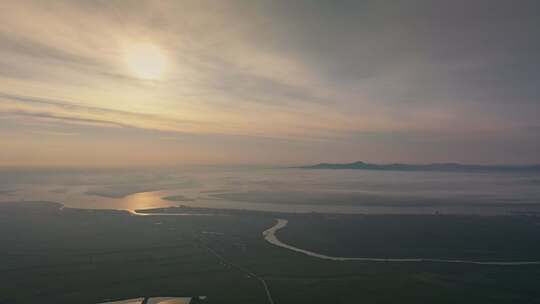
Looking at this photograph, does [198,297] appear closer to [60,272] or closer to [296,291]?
[296,291]

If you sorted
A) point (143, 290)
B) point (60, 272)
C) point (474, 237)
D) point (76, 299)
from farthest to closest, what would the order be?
1. point (474, 237)
2. point (60, 272)
3. point (143, 290)
4. point (76, 299)

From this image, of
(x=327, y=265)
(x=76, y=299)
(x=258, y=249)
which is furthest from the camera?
(x=258, y=249)

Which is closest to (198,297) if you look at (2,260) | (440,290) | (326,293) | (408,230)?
(326,293)

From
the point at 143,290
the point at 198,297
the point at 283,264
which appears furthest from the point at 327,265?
the point at 143,290

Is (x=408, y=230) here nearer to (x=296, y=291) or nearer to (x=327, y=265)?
(x=327, y=265)

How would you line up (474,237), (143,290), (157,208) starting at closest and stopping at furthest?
(143,290), (474,237), (157,208)

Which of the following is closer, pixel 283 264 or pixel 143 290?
pixel 143 290
